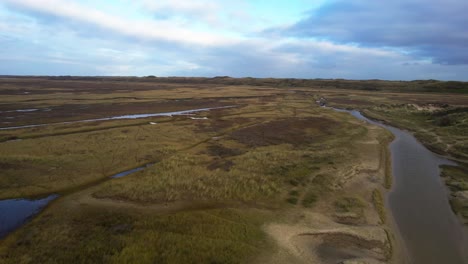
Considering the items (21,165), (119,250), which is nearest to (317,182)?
(119,250)

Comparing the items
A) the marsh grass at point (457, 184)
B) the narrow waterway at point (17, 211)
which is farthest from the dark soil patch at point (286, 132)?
the narrow waterway at point (17, 211)

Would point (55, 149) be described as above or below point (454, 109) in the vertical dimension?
below

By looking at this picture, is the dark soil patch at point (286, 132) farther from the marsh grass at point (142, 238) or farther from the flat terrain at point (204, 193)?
the marsh grass at point (142, 238)

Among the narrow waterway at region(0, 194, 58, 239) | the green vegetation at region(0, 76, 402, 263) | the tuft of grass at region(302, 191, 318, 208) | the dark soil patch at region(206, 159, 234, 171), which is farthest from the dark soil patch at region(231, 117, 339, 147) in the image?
the narrow waterway at region(0, 194, 58, 239)

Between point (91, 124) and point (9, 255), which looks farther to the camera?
point (91, 124)

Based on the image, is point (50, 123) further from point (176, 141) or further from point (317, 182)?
point (317, 182)

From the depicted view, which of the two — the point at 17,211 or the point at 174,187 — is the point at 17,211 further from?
the point at 174,187

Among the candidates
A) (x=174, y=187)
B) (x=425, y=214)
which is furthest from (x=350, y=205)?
(x=174, y=187)
